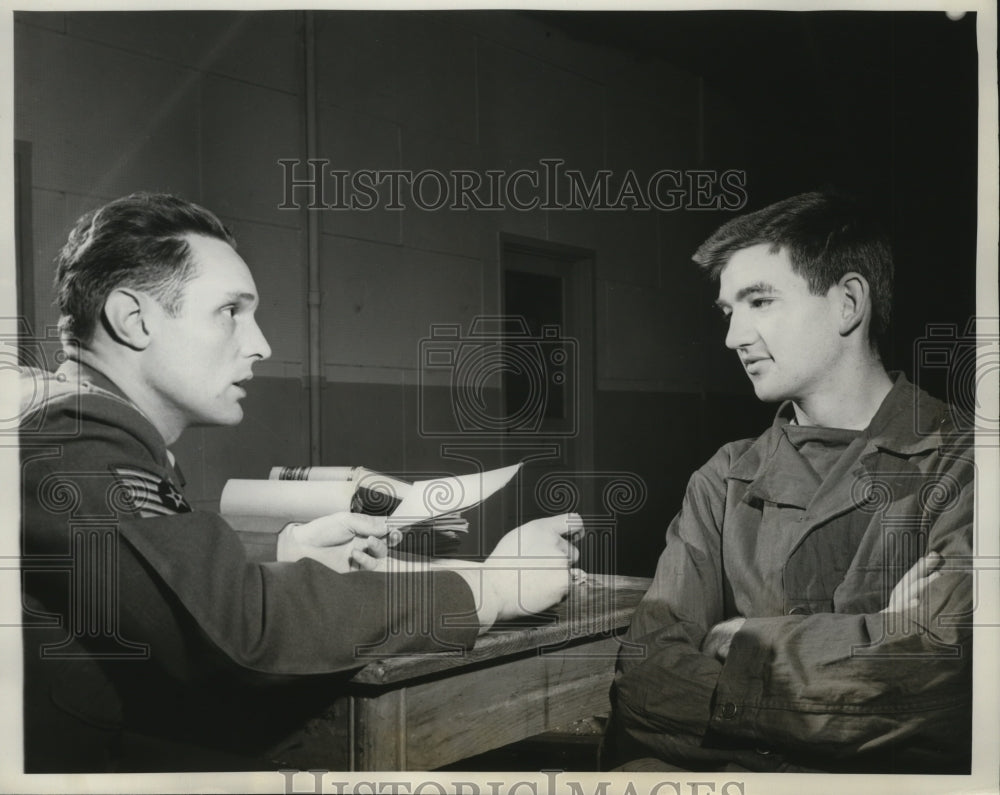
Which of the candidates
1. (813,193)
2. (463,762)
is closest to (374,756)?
(463,762)

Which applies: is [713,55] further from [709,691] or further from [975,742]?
[975,742]

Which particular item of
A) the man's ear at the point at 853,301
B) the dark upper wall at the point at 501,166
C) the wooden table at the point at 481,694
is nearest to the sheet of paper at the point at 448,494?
the dark upper wall at the point at 501,166

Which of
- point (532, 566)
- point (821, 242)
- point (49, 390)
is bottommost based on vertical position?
point (532, 566)

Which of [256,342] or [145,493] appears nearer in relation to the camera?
[145,493]

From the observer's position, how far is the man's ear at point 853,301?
87.3 inches

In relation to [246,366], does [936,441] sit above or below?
below

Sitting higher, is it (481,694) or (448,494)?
(448,494)

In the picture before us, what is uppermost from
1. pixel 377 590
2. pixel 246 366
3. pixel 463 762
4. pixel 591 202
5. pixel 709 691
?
pixel 591 202

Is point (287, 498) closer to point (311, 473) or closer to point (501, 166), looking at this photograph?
point (311, 473)

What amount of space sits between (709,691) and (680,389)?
70cm

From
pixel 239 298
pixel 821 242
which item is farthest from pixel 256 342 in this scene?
pixel 821 242

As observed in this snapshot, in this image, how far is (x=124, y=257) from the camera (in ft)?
7.16

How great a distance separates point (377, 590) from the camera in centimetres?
218

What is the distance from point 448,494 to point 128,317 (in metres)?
0.83
